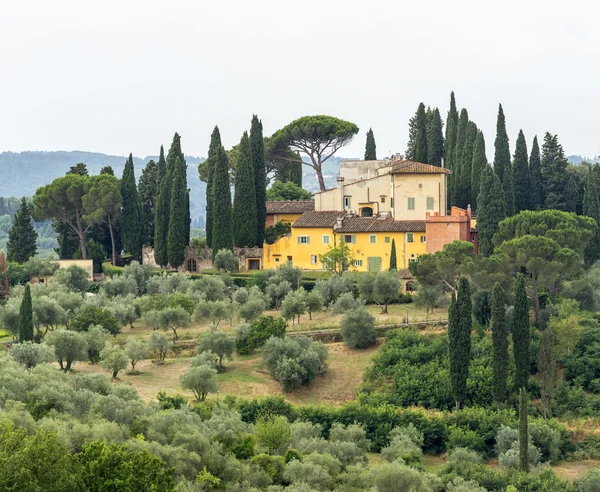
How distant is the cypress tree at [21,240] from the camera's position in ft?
226

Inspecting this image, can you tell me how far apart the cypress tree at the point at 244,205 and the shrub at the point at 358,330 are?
699 inches

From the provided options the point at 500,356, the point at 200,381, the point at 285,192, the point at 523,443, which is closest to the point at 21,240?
the point at 285,192

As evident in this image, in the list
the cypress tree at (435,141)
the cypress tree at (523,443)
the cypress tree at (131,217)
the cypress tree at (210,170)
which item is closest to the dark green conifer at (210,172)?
the cypress tree at (210,170)

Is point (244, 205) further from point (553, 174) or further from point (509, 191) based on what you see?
point (553, 174)

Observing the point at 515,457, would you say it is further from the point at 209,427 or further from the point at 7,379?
the point at 7,379

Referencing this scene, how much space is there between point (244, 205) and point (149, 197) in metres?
15.1

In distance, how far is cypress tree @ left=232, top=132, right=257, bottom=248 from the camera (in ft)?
206

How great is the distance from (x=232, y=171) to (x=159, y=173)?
400 inches

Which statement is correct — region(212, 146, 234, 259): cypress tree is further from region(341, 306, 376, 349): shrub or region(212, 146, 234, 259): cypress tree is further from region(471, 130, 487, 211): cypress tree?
region(341, 306, 376, 349): shrub

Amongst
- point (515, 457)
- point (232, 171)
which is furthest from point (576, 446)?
point (232, 171)

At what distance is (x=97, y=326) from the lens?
44.7 meters

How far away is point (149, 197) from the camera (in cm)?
7569

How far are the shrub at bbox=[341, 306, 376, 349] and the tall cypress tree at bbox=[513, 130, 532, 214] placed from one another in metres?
22.8

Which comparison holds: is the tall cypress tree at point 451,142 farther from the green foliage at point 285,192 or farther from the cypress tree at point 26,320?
the cypress tree at point 26,320
